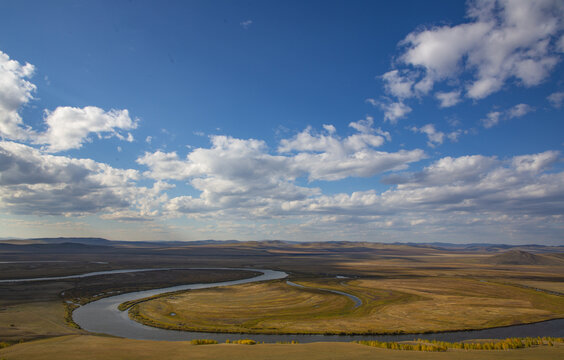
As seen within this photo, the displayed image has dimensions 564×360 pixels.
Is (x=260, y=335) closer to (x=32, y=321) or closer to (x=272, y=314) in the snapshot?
(x=272, y=314)

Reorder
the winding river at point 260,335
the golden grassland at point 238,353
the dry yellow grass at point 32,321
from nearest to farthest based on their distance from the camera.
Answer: the golden grassland at point 238,353 < the dry yellow grass at point 32,321 < the winding river at point 260,335

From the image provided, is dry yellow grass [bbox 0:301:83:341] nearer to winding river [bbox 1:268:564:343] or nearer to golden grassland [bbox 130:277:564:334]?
winding river [bbox 1:268:564:343]

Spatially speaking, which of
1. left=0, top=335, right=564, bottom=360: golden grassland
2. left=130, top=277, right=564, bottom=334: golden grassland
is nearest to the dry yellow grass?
left=130, top=277, right=564, bottom=334: golden grassland

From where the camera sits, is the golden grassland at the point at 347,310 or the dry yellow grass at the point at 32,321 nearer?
the dry yellow grass at the point at 32,321

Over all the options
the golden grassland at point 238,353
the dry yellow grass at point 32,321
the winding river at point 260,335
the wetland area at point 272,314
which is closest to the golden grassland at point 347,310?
the wetland area at point 272,314

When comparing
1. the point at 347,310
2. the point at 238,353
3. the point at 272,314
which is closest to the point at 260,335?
the point at 272,314

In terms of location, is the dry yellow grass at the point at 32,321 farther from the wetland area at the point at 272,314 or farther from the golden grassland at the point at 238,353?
the golden grassland at the point at 238,353

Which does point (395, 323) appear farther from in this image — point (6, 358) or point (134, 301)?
point (134, 301)
